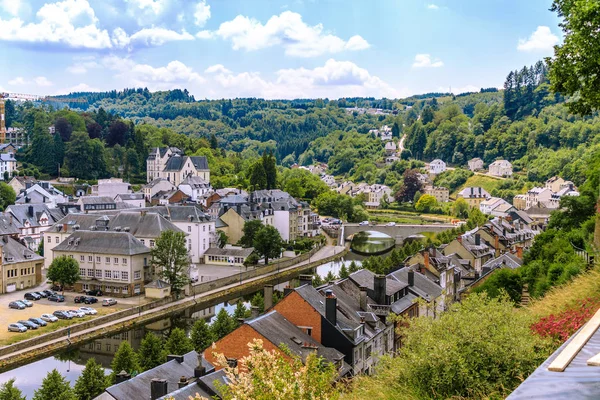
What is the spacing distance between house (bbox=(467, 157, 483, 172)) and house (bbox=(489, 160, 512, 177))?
589cm

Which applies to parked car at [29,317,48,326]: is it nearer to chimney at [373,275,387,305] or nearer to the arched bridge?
chimney at [373,275,387,305]

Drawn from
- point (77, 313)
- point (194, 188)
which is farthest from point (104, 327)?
point (194, 188)

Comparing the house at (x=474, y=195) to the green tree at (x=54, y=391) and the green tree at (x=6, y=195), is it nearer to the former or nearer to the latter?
the green tree at (x=6, y=195)

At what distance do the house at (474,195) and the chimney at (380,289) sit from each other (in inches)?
2615

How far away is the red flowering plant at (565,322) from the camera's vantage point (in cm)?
940

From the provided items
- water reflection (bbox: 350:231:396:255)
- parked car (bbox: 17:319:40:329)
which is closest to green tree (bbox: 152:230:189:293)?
parked car (bbox: 17:319:40:329)

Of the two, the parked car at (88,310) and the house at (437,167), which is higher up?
the house at (437,167)

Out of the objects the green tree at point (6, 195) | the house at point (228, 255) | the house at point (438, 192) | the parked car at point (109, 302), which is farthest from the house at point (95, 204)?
the house at point (438, 192)

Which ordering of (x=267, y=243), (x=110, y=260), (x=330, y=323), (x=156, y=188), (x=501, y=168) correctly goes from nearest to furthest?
(x=330, y=323) < (x=110, y=260) < (x=267, y=243) < (x=156, y=188) < (x=501, y=168)

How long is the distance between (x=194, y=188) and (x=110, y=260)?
109 ft

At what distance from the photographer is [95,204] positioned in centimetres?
5628

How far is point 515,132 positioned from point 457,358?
105 m

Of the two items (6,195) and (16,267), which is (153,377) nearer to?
(16,267)

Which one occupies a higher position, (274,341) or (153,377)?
(274,341)
